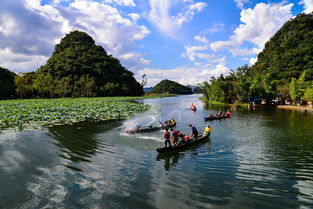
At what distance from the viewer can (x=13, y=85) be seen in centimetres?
9306

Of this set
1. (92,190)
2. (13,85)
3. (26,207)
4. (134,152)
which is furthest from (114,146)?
(13,85)

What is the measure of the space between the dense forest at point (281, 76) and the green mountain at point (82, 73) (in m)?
70.6

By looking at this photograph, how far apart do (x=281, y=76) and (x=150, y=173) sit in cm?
10122

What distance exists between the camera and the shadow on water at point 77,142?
51.2 feet

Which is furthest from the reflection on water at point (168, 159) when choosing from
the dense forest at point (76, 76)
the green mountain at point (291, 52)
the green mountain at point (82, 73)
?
the green mountain at point (82, 73)

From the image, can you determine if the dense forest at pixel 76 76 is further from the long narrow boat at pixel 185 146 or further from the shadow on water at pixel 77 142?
the long narrow boat at pixel 185 146

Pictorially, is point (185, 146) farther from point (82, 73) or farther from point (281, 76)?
point (82, 73)

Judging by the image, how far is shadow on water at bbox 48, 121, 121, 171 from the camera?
51.2ft

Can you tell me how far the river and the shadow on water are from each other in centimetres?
9

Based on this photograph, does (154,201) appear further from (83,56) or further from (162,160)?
(83,56)

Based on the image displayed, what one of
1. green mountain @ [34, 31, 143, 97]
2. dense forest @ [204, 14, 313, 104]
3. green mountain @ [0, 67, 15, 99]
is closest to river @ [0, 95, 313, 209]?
dense forest @ [204, 14, 313, 104]

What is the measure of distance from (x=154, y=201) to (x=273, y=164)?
9.72 metres

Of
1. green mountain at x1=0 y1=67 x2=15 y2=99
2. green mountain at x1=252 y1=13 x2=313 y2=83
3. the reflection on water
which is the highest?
green mountain at x1=252 y1=13 x2=313 y2=83

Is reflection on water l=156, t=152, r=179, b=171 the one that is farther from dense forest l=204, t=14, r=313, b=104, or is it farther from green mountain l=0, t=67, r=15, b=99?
green mountain l=0, t=67, r=15, b=99
